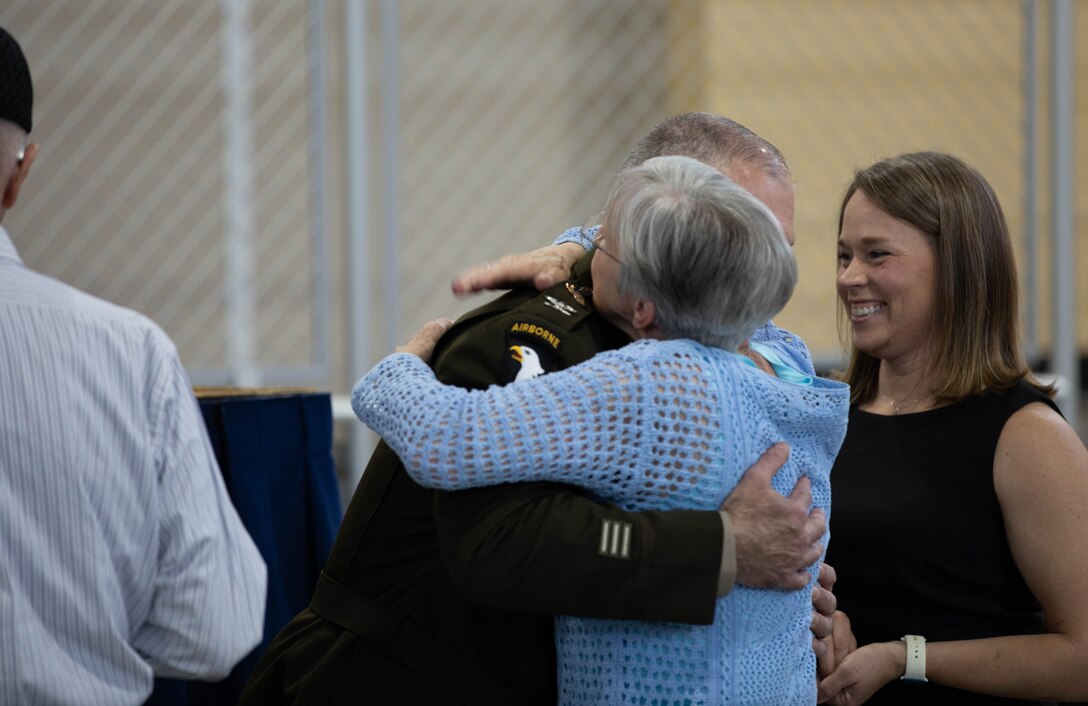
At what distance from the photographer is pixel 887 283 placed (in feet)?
6.47

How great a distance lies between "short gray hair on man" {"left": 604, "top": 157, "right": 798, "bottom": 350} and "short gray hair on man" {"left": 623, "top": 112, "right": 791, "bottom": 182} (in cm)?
23

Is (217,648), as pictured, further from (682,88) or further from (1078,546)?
(682,88)

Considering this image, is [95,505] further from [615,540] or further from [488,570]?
[615,540]

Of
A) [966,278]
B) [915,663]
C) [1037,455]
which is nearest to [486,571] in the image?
[915,663]

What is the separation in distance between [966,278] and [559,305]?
2.90ft

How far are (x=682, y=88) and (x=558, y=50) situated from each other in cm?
54

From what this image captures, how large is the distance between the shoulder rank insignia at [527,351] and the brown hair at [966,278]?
89 cm

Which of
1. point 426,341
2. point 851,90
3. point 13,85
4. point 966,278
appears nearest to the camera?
point 13,85

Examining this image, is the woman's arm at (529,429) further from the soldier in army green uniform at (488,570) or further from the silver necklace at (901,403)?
the silver necklace at (901,403)

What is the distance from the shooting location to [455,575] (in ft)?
3.92

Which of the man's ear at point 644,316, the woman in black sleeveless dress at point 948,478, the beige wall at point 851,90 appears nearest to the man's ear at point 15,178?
the man's ear at point 644,316

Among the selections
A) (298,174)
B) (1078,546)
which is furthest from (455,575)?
(298,174)

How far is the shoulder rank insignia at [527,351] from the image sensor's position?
127cm

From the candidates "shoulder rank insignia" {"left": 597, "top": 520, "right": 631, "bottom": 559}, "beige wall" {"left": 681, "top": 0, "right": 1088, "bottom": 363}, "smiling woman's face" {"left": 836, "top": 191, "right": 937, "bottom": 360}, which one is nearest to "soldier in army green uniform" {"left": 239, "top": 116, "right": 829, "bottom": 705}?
"shoulder rank insignia" {"left": 597, "top": 520, "right": 631, "bottom": 559}
